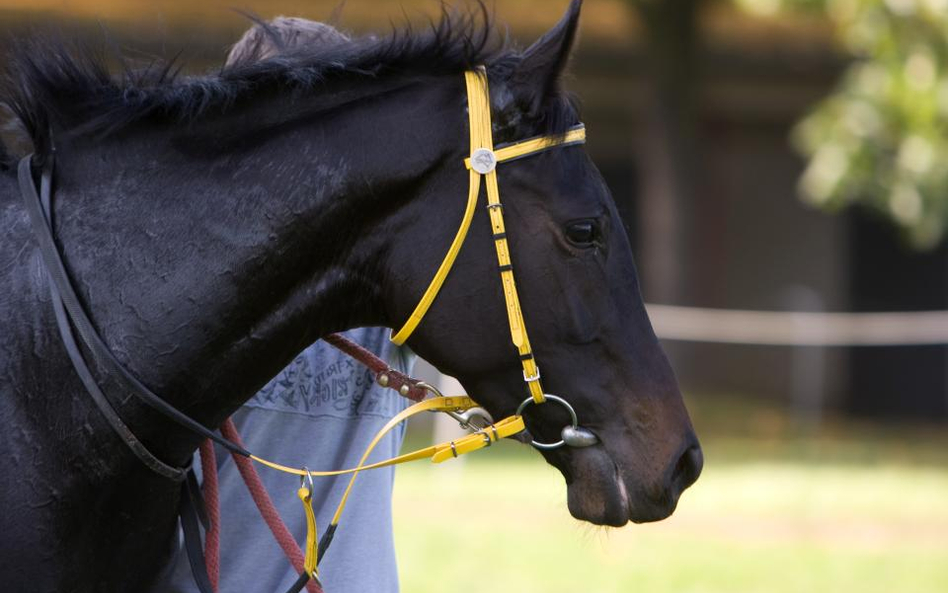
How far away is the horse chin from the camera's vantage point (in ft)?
7.95

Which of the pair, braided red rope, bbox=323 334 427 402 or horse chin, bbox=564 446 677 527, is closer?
horse chin, bbox=564 446 677 527

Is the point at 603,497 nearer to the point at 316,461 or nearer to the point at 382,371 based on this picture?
the point at 382,371

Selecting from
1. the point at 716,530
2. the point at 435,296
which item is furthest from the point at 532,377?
the point at 716,530

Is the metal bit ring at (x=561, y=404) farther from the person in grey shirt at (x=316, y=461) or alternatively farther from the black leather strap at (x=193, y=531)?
the black leather strap at (x=193, y=531)

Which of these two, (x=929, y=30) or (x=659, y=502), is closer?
(x=659, y=502)

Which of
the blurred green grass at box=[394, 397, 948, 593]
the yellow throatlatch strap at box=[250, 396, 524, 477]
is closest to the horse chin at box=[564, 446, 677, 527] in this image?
the yellow throatlatch strap at box=[250, 396, 524, 477]

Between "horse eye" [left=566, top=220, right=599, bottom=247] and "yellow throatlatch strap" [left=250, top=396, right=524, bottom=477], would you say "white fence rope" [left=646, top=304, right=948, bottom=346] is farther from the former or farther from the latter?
"horse eye" [left=566, top=220, right=599, bottom=247]

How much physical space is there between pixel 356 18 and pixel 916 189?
21.4 ft

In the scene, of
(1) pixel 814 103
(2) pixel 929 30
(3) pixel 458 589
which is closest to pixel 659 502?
(3) pixel 458 589

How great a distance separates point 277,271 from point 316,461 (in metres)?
0.66

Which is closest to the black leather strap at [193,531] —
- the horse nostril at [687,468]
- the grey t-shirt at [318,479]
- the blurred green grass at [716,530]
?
the grey t-shirt at [318,479]

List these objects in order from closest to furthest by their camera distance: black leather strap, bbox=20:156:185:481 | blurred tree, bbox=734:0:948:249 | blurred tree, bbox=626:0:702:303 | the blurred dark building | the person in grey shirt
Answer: black leather strap, bbox=20:156:185:481
the person in grey shirt
blurred tree, bbox=734:0:948:249
blurred tree, bbox=626:0:702:303
the blurred dark building

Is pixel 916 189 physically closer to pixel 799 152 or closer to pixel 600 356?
pixel 799 152

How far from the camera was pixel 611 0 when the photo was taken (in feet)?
53.4
